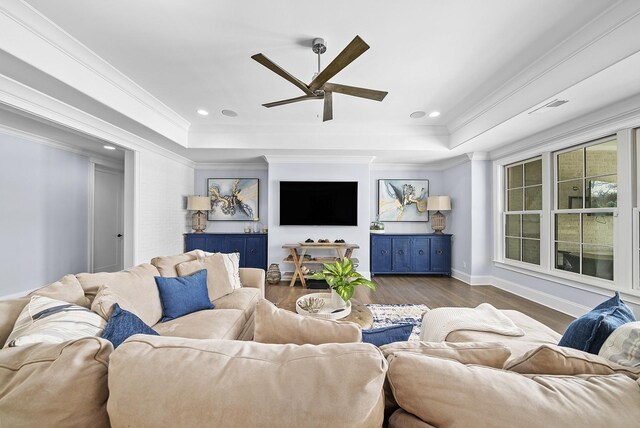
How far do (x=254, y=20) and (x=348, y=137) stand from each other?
2465 millimetres

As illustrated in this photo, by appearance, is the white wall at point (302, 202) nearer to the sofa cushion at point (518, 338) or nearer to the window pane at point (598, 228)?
the window pane at point (598, 228)

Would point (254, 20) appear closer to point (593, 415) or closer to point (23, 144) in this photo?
point (593, 415)

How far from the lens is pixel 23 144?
3602 millimetres

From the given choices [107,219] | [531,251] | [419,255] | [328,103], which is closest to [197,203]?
[107,219]

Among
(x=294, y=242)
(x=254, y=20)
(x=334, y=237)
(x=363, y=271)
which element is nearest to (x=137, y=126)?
(x=254, y=20)

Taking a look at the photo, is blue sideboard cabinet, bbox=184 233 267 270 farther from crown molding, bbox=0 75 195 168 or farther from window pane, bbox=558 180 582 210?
window pane, bbox=558 180 582 210

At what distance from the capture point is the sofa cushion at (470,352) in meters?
0.76

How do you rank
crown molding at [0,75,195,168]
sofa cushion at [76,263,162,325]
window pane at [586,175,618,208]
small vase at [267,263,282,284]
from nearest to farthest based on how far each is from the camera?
sofa cushion at [76,263,162,325] < crown molding at [0,75,195,168] < window pane at [586,175,618,208] < small vase at [267,263,282,284]

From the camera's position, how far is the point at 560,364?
0.74m

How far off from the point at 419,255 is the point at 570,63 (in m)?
3.55

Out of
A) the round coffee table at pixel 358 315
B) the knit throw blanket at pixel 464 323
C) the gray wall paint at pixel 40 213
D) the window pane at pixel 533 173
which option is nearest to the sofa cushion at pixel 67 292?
the round coffee table at pixel 358 315

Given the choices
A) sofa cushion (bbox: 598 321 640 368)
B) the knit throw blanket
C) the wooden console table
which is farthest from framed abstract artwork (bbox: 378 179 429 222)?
sofa cushion (bbox: 598 321 640 368)

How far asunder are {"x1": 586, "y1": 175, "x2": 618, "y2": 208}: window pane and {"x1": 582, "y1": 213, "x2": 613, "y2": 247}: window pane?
0.40 feet

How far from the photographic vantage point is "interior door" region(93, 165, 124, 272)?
475cm
